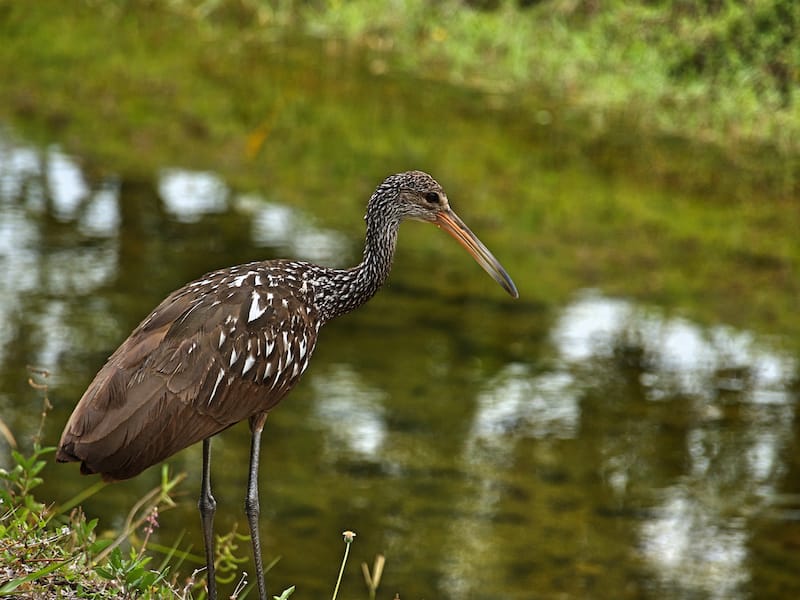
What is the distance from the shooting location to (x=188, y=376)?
3.94 meters

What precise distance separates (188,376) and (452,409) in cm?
319

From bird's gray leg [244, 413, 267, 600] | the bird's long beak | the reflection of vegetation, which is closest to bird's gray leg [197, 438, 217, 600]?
bird's gray leg [244, 413, 267, 600]

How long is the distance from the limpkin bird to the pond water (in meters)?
1.50

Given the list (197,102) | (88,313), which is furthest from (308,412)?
(197,102)

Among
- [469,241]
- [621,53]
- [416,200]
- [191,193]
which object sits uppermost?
[621,53]

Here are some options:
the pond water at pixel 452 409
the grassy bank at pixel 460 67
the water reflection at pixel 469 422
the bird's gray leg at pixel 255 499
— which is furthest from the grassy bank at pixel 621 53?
the bird's gray leg at pixel 255 499

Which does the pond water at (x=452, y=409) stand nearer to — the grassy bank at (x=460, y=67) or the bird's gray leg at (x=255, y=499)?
the bird's gray leg at (x=255, y=499)

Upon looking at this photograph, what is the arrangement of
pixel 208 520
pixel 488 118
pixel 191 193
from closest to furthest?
pixel 208 520
pixel 191 193
pixel 488 118

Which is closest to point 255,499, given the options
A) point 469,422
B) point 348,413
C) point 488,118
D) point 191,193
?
point 348,413

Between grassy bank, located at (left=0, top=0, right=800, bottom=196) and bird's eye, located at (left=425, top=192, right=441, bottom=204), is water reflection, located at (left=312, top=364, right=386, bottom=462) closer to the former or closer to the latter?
bird's eye, located at (left=425, top=192, right=441, bottom=204)

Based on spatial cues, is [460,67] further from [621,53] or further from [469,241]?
[469,241]

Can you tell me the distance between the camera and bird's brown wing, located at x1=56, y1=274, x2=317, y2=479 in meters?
3.73

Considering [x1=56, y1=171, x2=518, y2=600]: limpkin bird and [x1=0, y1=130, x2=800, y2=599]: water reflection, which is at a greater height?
[x1=56, y1=171, x2=518, y2=600]: limpkin bird

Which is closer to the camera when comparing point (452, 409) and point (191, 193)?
point (452, 409)
